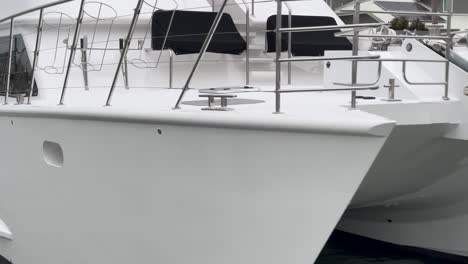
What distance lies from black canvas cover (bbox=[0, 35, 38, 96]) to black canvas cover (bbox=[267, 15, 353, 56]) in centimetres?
193

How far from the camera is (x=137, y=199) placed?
391 centimetres

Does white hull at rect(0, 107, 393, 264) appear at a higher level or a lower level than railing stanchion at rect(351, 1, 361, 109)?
lower

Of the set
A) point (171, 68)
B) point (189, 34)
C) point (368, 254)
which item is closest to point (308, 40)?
point (189, 34)

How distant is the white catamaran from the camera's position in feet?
10.6

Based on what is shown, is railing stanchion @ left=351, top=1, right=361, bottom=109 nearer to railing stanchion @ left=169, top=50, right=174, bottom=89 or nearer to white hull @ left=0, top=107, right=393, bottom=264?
white hull @ left=0, top=107, right=393, bottom=264

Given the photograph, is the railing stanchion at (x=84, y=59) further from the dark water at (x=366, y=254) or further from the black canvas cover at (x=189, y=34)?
the dark water at (x=366, y=254)

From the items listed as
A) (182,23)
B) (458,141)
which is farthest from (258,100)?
(182,23)

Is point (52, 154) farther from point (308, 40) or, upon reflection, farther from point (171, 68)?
point (308, 40)

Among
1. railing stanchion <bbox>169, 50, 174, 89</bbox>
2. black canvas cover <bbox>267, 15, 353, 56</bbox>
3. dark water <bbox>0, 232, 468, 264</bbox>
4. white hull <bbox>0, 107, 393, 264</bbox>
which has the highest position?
black canvas cover <bbox>267, 15, 353, 56</bbox>

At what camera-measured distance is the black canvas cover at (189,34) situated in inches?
208

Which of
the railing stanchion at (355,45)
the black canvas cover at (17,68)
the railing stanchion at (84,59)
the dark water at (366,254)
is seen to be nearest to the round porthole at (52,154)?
the black canvas cover at (17,68)

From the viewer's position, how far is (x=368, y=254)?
6.05m

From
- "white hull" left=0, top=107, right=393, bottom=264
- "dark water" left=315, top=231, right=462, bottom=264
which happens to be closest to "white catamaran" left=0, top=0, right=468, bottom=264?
"white hull" left=0, top=107, right=393, bottom=264

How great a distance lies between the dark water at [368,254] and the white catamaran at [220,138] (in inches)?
4.8
